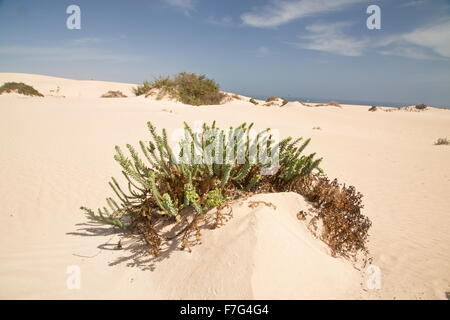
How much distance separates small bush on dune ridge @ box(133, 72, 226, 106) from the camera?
64.4 ft

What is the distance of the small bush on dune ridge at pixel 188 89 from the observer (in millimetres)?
19641

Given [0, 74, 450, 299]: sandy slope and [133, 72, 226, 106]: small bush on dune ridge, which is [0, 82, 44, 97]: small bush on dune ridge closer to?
[133, 72, 226, 106]: small bush on dune ridge

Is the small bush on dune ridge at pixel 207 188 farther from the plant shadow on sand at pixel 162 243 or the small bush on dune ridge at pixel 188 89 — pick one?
the small bush on dune ridge at pixel 188 89

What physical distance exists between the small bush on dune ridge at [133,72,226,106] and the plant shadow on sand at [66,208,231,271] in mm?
17181

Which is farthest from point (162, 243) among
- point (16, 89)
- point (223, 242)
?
point (16, 89)

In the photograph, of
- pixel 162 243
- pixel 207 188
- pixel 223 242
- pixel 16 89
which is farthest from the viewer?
pixel 16 89

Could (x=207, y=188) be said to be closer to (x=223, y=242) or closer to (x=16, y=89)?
(x=223, y=242)

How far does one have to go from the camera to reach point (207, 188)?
2.69m

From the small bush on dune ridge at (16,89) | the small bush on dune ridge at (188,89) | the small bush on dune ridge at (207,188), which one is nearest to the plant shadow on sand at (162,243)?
the small bush on dune ridge at (207,188)

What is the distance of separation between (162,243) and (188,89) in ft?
65.4

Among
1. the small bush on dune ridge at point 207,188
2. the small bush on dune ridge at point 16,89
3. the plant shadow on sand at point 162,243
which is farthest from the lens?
the small bush on dune ridge at point 16,89

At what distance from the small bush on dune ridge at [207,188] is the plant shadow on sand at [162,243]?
12mm

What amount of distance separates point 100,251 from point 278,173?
6.98 ft

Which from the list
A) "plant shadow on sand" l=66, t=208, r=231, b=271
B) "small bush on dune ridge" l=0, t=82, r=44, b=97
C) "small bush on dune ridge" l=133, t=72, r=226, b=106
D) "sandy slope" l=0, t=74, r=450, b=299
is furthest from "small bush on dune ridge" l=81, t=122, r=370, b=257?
"small bush on dune ridge" l=0, t=82, r=44, b=97
